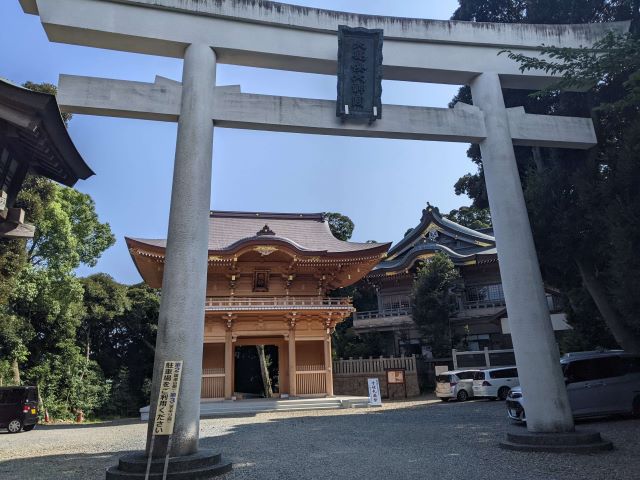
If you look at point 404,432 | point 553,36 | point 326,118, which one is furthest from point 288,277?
point 553,36

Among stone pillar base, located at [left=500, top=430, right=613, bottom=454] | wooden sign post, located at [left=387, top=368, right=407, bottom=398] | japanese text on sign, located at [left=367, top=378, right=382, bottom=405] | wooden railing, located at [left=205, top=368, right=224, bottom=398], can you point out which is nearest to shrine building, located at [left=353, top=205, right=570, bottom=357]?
wooden sign post, located at [left=387, top=368, right=407, bottom=398]

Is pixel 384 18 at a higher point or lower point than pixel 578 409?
higher

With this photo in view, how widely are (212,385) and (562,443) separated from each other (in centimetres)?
1319

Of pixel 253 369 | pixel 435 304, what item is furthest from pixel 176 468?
pixel 253 369

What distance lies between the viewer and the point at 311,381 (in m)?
17.5

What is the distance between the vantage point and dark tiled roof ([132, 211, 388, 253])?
19.8 meters

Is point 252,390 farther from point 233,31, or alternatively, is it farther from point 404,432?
point 233,31

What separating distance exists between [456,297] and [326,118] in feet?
74.3

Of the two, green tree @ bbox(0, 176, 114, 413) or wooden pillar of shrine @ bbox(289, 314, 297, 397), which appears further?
green tree @ bbox(0, 176, 114, 413)

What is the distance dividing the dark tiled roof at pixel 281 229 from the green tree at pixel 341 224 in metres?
22.7

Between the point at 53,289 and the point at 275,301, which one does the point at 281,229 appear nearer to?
the point at 275,301

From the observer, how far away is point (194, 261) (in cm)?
647

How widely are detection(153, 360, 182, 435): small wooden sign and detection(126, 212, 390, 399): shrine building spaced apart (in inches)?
449

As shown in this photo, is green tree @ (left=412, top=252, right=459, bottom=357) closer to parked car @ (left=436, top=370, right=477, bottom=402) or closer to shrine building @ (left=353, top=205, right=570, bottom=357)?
shrine building @ (left=353, top=205, right=570, bottom=357)
